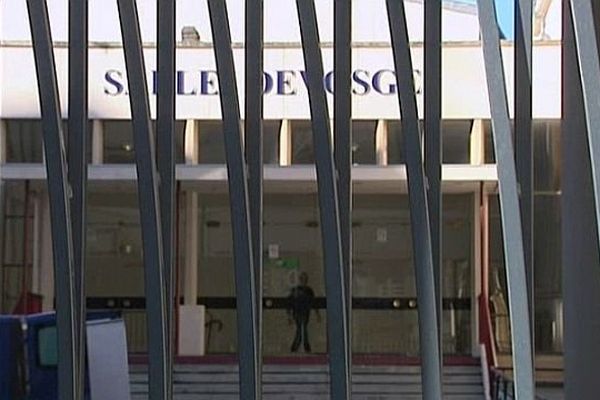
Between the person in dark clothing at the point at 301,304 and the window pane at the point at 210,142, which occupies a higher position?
the window pane at the point at 210,142

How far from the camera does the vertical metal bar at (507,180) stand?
485 centimetres

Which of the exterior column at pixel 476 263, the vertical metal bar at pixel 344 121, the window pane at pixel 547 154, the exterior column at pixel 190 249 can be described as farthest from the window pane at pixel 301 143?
the vertical metal bar at pixel 344 121

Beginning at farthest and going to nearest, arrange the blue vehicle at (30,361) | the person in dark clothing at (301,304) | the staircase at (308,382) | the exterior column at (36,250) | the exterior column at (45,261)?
1. the person in dark clothing at (301,304)
2. the exterior column at (45,261)
3. the exterior column at (36,250)
4. the staircase at (308,382)
5. the blue vehicle at (30,361)

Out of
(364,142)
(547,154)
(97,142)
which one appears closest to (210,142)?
(97,142)

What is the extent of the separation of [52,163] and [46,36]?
62cm

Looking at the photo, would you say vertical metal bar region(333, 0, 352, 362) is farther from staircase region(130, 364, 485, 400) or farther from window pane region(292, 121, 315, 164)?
window pane region(292, 121, 315, 164)

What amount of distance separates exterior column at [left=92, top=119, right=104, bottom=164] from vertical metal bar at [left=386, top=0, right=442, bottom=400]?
15253mm

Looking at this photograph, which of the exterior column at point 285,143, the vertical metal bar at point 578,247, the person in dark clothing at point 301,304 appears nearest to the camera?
the vertical metal bar at point 578,247

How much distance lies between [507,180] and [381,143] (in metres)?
14.7

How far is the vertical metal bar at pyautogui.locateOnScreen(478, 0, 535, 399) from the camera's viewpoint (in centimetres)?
485

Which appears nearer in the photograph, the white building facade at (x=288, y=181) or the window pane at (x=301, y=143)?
the white building facade at (x=288, y=181)

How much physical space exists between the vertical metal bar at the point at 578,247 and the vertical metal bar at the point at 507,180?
1.01 meters

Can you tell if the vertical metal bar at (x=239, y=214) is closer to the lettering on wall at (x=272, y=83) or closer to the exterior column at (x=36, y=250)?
the lettering on wall at (x=272, y=83)

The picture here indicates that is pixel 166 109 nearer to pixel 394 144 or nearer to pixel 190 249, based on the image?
pixel 394 144
